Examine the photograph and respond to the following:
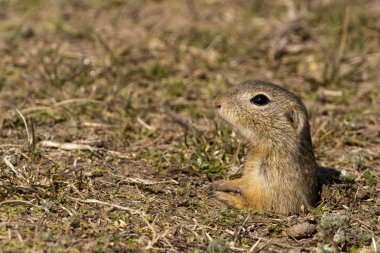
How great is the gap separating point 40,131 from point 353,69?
4127mm

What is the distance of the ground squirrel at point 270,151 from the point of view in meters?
5.50

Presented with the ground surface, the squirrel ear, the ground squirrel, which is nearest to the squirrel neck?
the ground squirrel

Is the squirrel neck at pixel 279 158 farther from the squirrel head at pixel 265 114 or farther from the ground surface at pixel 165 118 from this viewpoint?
the ground surface at pixel 165 118

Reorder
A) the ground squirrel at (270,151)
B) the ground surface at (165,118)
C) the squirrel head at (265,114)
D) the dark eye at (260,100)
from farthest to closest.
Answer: the dark eye at (260,100) < the squirrel head at (265,114) < the ground squirrel at (270,151) < the ground surface at (165,118)

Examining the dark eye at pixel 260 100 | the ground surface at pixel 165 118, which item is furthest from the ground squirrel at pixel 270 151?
the ground surface at pixel 165 118

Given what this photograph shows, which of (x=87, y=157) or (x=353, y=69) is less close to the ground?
(x=353, y=69)

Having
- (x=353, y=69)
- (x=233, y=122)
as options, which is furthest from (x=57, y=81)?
(x=353, y=69)

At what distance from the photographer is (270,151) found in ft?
18.4

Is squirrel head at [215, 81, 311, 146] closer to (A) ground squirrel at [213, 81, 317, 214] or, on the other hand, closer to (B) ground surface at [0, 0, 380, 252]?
(A) ground squirrel at [213, 81, 317, 214]

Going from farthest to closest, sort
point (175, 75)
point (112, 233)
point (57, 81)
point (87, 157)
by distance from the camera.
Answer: point (175, 75), point (57, 81), point (87, 157), point (112, 233)

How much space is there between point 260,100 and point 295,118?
0.34 metres

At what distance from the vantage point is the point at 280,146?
559cm

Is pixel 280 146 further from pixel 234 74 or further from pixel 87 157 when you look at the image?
pixel 234 74

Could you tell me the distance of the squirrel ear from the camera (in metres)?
5.66
